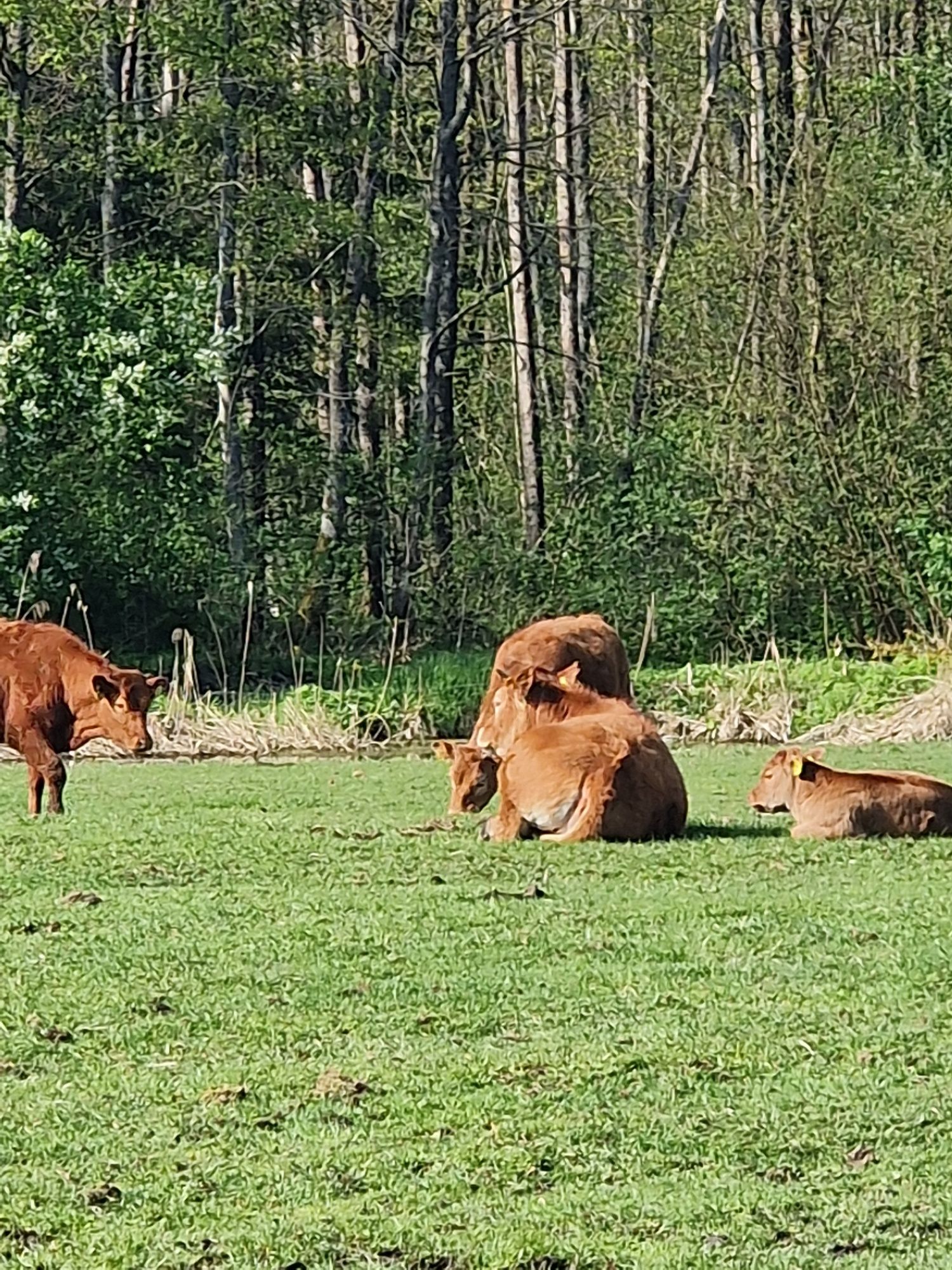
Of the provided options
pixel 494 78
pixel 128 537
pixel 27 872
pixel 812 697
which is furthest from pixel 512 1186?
pixel 494 78

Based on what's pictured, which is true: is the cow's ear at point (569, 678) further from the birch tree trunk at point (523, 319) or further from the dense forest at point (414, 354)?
the birch tree trunk at point (523, 319)

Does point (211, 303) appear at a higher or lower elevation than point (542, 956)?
higher

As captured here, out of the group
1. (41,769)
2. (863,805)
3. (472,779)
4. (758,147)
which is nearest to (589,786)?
(863,805)

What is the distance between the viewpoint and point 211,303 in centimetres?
2520

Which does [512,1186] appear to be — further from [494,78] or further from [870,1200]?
[494,78]

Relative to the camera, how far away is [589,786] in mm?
10883

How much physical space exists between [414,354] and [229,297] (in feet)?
16.2

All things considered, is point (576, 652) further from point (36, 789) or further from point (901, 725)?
point (901, 725)

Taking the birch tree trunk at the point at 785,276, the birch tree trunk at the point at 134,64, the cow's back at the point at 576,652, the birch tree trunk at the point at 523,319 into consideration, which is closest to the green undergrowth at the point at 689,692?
Answer: the birch tree trunk at the point at 785,276

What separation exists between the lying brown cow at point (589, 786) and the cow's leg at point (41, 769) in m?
2.93

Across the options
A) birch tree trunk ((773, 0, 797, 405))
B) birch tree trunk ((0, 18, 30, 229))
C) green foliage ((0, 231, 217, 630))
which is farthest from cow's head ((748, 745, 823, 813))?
birch tree trunk ((0, 18, 30, 229))

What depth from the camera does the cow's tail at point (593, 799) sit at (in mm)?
10805

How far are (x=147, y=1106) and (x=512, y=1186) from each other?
1.24 metres

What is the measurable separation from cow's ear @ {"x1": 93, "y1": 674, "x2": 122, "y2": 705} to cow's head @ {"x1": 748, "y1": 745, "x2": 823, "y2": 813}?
12.3ft
